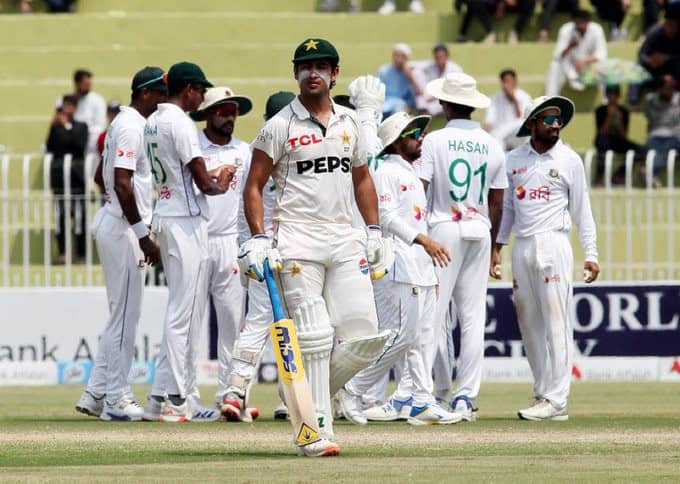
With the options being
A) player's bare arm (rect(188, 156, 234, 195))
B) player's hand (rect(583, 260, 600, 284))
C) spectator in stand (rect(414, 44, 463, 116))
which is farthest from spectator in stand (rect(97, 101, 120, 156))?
player's hand (rect(583, 260, 600, 284))

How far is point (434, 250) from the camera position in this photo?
39.4 ft

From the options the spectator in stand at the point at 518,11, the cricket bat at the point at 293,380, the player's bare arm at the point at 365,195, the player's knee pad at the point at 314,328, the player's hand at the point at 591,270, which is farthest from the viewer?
the spectator in stand at the point at 518,11

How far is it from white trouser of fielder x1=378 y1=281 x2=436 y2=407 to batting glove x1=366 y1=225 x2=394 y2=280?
2.38 metres

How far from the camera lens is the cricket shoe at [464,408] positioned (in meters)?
12.6

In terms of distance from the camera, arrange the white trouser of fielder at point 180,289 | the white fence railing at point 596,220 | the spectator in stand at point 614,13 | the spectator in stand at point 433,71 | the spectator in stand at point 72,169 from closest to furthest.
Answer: the white trouser of fielder at point 180,289
the white fence railing at point 596,220
the spectator in stand at point 72,169
the spectator in stand at point 433,71
the spectator in stand at point 614,13

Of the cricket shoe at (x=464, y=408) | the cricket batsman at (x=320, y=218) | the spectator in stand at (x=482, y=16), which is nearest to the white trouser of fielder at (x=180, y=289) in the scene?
the cricket shoe at (x=464, y=408)

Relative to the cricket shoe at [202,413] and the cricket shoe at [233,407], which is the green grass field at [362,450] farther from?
the cricket shoe at [202,413]

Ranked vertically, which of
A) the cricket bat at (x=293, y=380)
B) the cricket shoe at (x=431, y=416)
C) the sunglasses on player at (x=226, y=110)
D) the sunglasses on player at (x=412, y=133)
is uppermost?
the sunglasses on player at (x=226, y=110)

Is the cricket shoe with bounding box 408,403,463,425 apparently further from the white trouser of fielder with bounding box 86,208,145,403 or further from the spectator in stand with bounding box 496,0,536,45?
the spectator in stand with bounding box 496,0,536,45

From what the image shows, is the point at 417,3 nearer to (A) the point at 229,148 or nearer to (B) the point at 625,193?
(B) the point at 625,193

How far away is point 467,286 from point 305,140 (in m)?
3.31

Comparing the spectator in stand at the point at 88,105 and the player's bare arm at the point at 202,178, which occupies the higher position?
the spectator in stand at the point at 88,105

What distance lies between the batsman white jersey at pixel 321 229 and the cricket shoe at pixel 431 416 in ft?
8.10

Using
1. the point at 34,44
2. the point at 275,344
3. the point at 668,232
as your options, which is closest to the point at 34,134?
the point at 34,44
